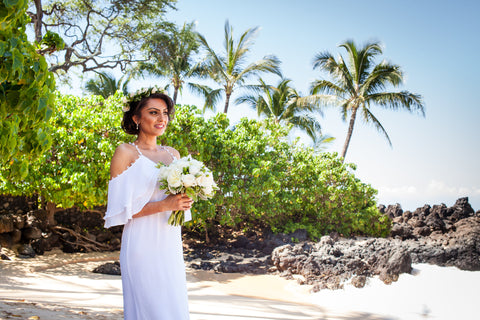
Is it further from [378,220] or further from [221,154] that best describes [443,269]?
[221,154]

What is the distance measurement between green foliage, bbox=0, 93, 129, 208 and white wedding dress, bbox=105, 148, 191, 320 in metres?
6.99

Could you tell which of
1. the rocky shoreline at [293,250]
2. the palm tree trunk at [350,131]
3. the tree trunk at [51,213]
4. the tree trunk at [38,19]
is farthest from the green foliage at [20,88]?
the palm tree trunk at [350,131]

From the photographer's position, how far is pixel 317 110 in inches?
996

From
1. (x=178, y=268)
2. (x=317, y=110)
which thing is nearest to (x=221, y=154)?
(x=178, y=268)

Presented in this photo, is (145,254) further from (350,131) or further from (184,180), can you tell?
(350,131)

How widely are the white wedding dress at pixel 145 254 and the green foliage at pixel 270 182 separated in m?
7.88

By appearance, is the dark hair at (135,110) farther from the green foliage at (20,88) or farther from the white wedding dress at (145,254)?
the green foliage at (20,88)

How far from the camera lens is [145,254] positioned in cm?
265

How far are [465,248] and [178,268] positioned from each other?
1084 cm

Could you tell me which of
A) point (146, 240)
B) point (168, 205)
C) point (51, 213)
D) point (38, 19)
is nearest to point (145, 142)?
point (168, 205)

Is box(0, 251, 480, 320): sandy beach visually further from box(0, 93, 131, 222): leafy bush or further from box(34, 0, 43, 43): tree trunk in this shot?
box(34, 0, 43, 43): tree trunk

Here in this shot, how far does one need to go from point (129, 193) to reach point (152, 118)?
576mm

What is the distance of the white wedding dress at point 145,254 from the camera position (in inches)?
103

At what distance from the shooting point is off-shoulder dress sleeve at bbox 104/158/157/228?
268cm
